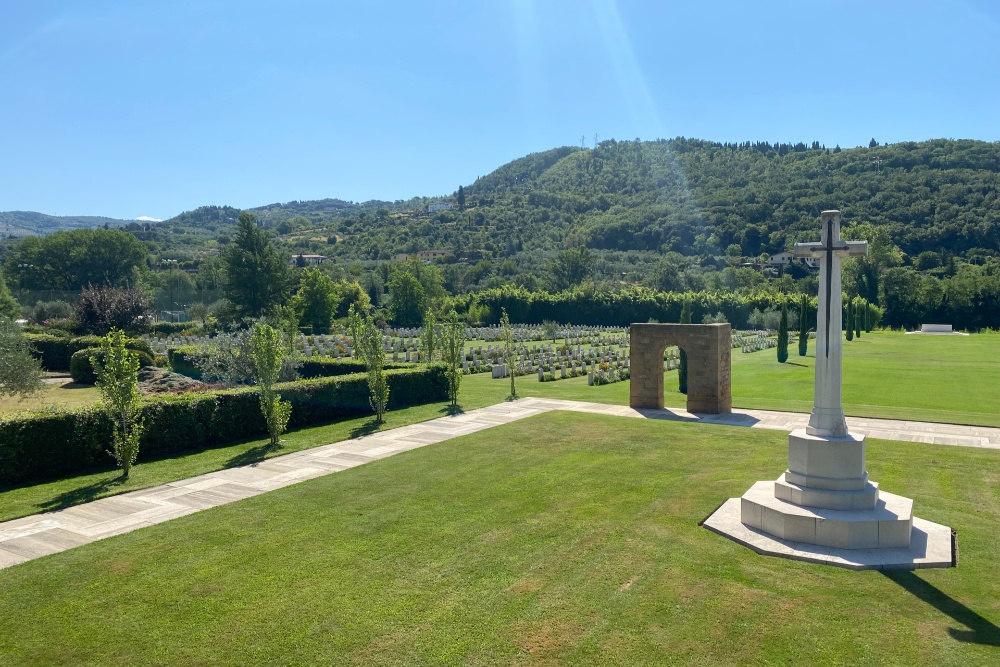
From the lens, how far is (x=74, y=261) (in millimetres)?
82812

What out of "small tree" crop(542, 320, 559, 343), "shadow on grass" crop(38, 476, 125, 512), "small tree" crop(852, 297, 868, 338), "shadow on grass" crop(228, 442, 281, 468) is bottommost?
"shadow on grass" crop(228, 442, 281, 468)

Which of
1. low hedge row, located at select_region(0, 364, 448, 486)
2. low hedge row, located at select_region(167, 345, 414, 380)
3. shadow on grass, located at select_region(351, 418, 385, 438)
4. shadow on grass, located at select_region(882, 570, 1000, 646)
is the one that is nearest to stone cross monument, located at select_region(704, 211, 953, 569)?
shadow on grass, located at select_region(882, 570, 1000, 646)

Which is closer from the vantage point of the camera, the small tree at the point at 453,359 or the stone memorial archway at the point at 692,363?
the stone memorial archway at the point at 692,363

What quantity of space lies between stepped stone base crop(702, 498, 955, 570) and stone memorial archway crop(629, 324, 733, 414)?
363 inches

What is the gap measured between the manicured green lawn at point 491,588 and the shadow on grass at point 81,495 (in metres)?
2.49

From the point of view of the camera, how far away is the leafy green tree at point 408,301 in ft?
194

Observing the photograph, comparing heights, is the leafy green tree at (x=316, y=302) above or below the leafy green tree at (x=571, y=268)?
below

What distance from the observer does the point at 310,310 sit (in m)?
52.6

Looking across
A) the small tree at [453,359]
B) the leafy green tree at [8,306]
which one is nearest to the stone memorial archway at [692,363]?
the small tree at [453,359]

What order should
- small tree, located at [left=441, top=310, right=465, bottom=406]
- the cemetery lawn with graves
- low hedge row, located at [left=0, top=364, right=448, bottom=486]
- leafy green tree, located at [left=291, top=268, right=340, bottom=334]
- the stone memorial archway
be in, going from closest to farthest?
the cemetery lawn with graves < low hedge row, located at [left=0, top=364, right=448, bottom=486] < the stone memorial archway < small tree, located at [left=441, top=310, right=465, bottom=406] < leafy green tree, located at [left=291, top=268, right=340, bottom=334]

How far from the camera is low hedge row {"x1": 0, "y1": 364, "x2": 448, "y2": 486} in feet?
37.4

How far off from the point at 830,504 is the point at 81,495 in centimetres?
1178

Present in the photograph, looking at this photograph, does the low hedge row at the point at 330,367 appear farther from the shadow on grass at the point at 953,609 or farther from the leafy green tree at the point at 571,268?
the leafy green tree at the point at 571,268

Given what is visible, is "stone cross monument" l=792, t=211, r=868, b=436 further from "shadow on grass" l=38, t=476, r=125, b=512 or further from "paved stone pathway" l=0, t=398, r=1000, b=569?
"shadow on grass" l=38, t=476, r=125, b=512
